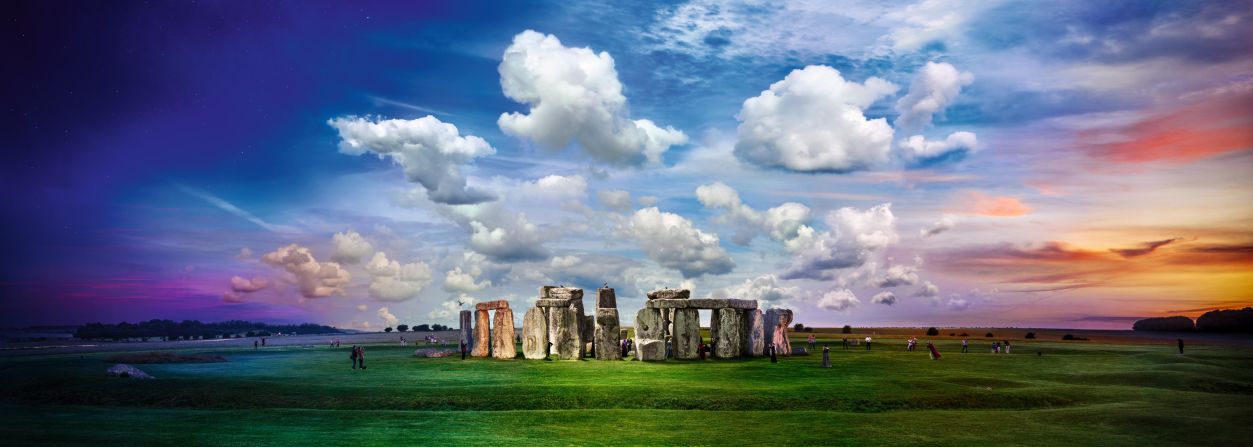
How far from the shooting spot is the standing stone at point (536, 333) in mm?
42219

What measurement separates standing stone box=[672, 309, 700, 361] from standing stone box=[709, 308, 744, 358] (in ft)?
4.15

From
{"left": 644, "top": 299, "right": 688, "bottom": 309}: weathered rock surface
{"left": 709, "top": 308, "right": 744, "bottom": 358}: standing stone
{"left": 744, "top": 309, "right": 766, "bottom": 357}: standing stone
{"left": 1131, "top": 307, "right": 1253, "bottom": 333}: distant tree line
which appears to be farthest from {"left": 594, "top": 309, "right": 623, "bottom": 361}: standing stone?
{"left": 1131, "top": 307, "right": 1253, "bottom": 333}: distant tree line

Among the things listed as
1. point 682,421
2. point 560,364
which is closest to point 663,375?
point 560,364

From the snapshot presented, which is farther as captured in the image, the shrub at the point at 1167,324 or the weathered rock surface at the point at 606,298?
the shrub at the point at 1167,324

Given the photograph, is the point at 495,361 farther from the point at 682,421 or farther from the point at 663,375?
the point at 682,421

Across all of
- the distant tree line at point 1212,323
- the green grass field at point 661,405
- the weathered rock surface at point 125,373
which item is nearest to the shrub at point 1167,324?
the distant tree line at point 1212,323

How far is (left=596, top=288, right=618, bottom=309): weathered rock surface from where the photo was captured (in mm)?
45125

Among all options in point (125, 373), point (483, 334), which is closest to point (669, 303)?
point (483, 334)

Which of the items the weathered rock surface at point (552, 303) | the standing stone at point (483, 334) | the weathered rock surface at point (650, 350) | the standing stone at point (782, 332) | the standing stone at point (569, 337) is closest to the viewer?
the weathered rock surface at point (650, 350)

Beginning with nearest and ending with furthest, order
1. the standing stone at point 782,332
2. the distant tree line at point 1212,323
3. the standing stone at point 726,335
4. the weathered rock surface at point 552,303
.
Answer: the standing stone at point 726,335, the weathered rock surface at point 552,303, the standing stone at point 782,332, the distant tree line at point 1212,323

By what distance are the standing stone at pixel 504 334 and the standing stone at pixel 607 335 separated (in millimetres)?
5903

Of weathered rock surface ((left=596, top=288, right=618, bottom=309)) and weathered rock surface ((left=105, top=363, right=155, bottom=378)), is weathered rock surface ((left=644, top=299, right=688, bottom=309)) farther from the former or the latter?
weathered rock surface ((left=105, top=363, right=155, bottom=378))

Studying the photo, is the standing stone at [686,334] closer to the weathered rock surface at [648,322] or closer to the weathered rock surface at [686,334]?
the weathered rock surface at [686,334]

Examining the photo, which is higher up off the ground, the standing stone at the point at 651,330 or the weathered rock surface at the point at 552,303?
the weathered rock surface at the point at 552,303
